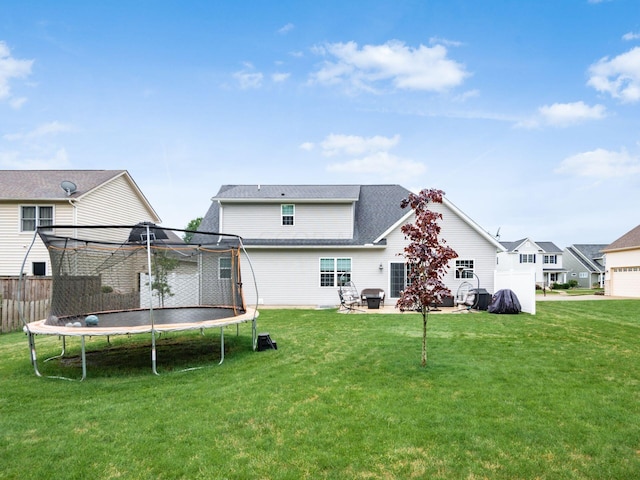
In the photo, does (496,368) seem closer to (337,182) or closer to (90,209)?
(337,182)

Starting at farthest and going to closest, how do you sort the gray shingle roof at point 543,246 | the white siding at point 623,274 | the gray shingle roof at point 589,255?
the gray shingle roof at point 589,255
the gray shingle roof at point 543,246
the white siding at point 623,274

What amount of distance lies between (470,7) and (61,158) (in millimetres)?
21805

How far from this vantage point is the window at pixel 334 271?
1780 centimetres

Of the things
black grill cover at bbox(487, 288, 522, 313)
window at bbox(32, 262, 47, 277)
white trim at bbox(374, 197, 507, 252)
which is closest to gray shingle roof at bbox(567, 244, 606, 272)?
white trim at bbox(374, 197, 507, 252)

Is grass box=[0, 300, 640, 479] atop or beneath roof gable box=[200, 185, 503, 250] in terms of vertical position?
beneath

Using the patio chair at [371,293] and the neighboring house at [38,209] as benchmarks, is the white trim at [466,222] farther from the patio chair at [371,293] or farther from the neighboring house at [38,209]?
the neighboring house at [38,209]

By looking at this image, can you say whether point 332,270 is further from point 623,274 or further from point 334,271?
point 623,274

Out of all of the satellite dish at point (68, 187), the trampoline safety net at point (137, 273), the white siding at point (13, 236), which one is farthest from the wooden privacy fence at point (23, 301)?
the satellite dish at point (68, 187)

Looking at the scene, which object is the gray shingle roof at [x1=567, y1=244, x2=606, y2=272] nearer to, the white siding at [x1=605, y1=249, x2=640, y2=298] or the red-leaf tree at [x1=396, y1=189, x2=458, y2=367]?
the white siding at [x1=605, y1=249, x2=640, y2=298]

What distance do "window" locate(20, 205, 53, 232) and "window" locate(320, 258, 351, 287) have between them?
12443 mm

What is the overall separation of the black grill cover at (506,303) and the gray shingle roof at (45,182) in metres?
18.2

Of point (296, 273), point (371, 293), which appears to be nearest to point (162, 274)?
point (296, 273)

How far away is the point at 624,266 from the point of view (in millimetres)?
27562

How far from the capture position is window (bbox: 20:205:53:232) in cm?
1741
